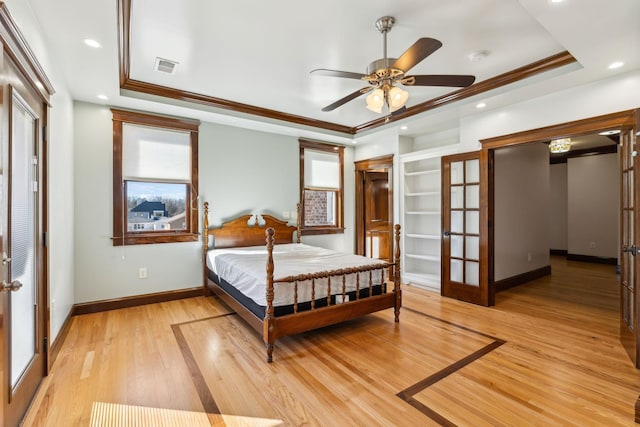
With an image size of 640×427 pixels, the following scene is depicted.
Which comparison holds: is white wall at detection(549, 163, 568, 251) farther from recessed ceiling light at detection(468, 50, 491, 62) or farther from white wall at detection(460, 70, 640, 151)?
recessed ceiling light at detection(468, 50, 491, 62)

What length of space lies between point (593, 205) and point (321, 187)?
20.6ft

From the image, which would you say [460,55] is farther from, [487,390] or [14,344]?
[14,344]

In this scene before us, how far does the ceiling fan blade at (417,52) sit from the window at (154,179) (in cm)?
314

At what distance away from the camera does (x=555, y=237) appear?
26.1ft

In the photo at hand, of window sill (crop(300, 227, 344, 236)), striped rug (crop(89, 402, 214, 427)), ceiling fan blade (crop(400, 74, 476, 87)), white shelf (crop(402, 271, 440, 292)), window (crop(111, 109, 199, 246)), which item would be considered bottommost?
striped rug (crop(89, 402, 214, 427))

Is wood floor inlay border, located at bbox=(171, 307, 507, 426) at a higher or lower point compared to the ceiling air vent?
lower

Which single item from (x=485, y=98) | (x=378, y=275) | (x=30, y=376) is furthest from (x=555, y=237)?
(x=30, y=376)

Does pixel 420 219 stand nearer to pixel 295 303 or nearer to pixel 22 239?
pixel 295 303

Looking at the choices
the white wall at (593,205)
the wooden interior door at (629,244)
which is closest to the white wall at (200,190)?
the wooden interior door at (629,244)

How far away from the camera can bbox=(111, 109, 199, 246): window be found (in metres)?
3.85

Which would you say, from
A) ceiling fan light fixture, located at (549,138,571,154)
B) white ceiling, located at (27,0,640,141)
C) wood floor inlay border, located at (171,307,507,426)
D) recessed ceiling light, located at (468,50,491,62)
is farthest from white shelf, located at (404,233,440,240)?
recessed ceiling light, located at (468,50,491,62)

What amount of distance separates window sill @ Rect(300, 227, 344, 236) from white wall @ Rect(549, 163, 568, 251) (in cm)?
585

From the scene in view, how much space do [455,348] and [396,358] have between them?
1.99 feet

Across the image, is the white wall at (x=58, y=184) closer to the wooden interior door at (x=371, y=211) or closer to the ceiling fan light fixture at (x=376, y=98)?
Answer: the ceiling fan light fixture at (x=376, y=98)
